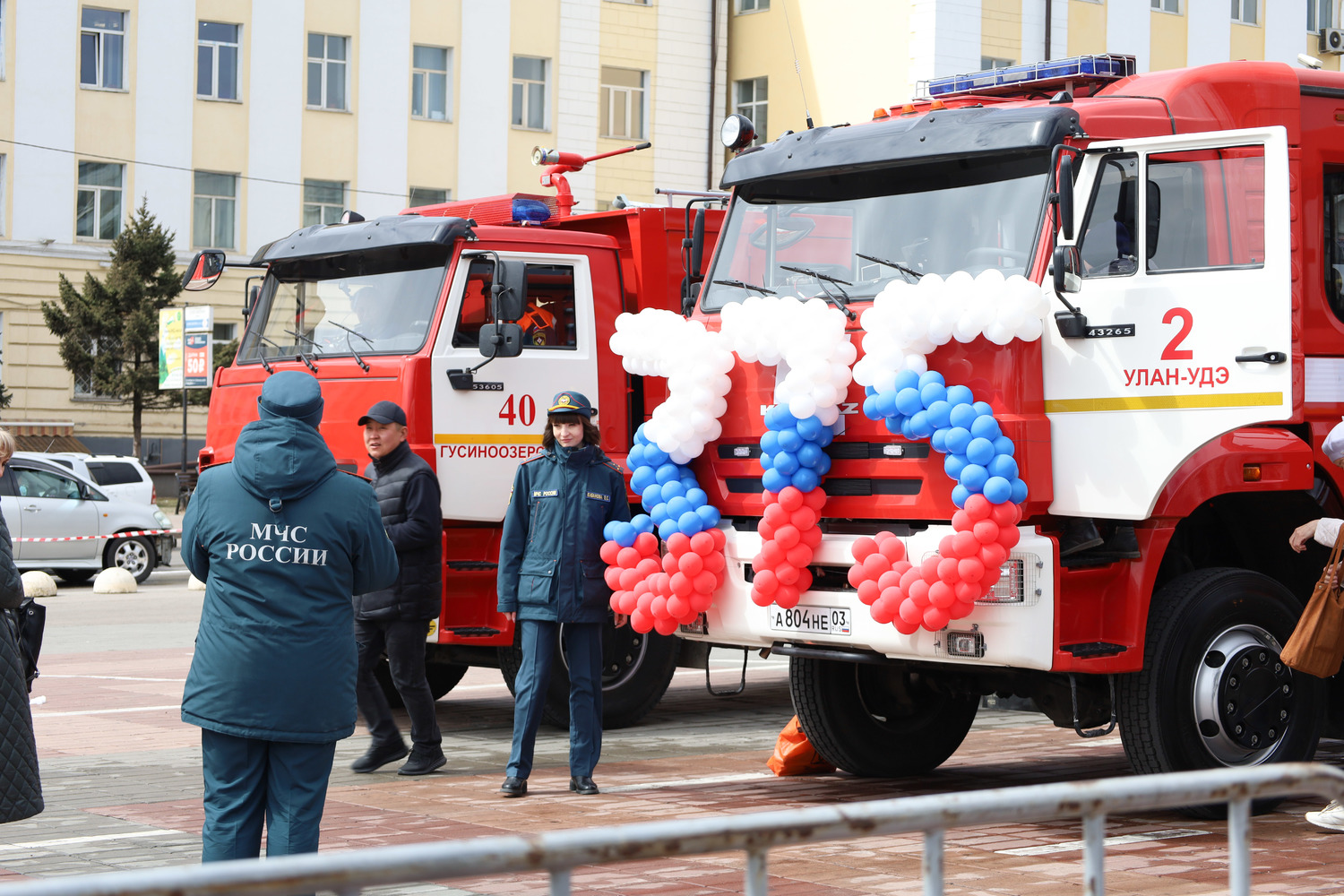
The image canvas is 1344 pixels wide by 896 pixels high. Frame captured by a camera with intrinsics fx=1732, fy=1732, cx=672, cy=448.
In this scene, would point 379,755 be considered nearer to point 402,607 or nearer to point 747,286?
point 402,607

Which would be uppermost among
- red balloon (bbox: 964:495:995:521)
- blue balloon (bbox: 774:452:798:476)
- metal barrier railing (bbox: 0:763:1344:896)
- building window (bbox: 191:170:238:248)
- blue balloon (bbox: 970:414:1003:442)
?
building window (bbox: 191:170:238:248)

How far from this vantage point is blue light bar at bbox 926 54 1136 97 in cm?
852

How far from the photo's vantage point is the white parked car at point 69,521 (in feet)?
73.5

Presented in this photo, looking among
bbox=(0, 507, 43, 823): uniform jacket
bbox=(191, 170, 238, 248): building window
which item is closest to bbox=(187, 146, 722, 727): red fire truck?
bbox=(0, 507, 43, 823): uniform jacket

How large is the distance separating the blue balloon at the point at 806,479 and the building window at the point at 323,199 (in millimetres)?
34103

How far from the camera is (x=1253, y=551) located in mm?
8203

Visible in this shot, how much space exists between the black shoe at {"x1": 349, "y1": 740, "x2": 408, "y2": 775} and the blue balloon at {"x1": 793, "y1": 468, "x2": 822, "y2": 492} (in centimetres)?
301

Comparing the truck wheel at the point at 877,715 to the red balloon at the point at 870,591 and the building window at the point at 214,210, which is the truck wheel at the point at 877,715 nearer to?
the red balloon at the point at 870,591

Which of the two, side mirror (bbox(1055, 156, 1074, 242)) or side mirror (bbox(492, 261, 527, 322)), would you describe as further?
side mirror (bbox(492, 261, 527, 322))

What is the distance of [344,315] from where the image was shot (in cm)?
1090

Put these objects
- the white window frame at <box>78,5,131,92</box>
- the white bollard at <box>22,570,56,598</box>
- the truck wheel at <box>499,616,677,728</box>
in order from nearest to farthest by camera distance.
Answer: the truck wheel at <box>499,616,677,728</box>, the white bollard at <box>22,570,56,598</box>, the white window frame at <box>78,5,131,92</box>

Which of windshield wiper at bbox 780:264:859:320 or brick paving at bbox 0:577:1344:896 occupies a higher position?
windshield wiper at bbox 780:264:859:320

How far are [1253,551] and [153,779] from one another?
569 cm

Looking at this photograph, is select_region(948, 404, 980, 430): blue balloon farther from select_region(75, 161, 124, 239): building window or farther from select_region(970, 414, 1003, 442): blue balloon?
select_region(75, 161, 124, 239): building window
